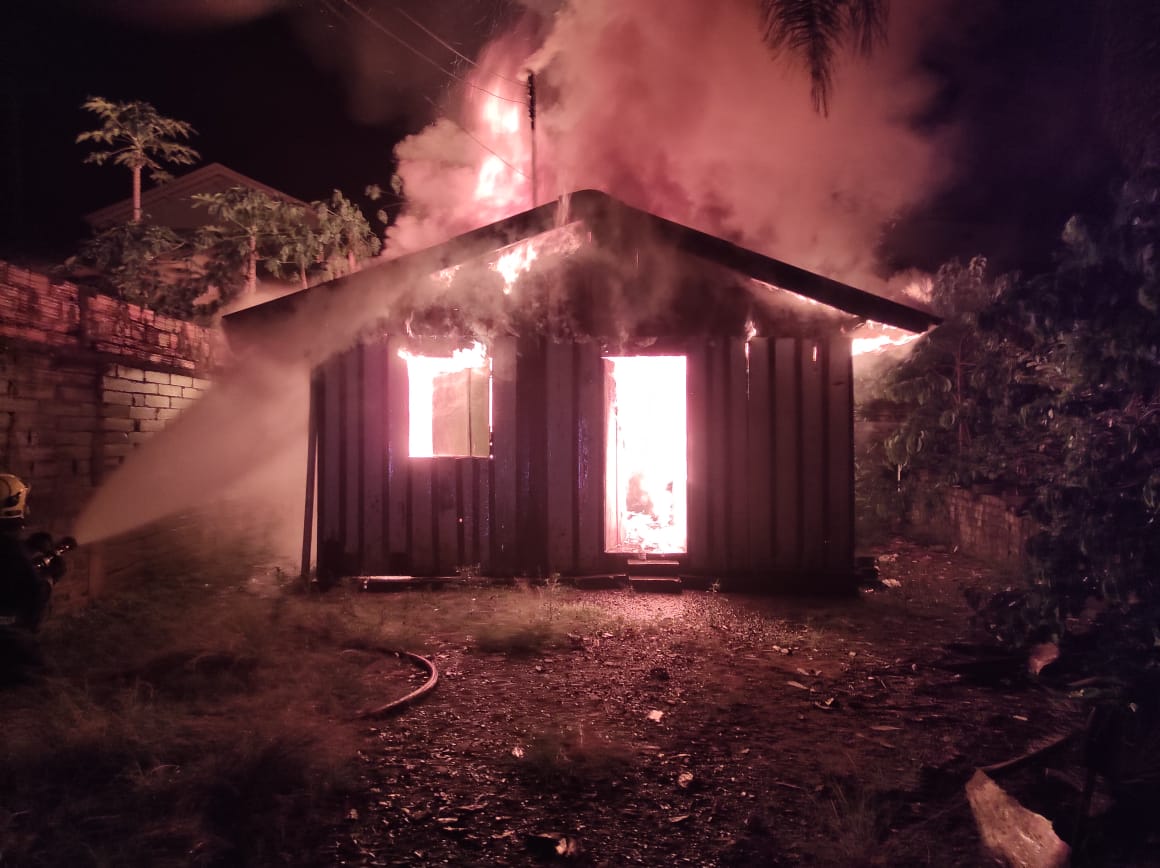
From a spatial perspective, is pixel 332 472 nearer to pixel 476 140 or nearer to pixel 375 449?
pixel 375 449

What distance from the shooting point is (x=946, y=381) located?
11.1 metres

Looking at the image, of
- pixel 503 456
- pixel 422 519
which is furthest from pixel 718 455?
pixel 422 519

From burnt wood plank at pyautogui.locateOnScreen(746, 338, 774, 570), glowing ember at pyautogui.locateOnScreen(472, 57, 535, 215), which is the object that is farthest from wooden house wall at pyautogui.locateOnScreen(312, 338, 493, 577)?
glowing ember at pyautogui.locateOnScreen(472, 57, 535, 215)

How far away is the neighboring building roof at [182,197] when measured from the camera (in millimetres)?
21734

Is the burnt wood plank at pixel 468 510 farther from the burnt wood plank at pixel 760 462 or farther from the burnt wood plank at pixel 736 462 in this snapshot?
the burnt wood plank at pixel 760 462

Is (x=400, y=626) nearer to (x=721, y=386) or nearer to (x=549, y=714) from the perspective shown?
(x=549, y=714)

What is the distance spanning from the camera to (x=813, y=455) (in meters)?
8.49

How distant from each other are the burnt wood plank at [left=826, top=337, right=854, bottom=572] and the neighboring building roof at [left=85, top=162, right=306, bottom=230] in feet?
62.3

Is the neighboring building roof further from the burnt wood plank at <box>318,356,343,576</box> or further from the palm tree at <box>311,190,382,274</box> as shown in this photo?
the burnt wood plank at <box>318,356,343,576</box>

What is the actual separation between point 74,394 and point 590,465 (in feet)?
17.8

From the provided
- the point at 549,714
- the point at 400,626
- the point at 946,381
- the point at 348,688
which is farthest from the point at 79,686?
the point at 946,381

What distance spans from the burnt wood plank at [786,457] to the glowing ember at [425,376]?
351 centimetres

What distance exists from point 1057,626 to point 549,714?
3.52 m

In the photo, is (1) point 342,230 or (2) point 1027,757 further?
(1) point 342,230
